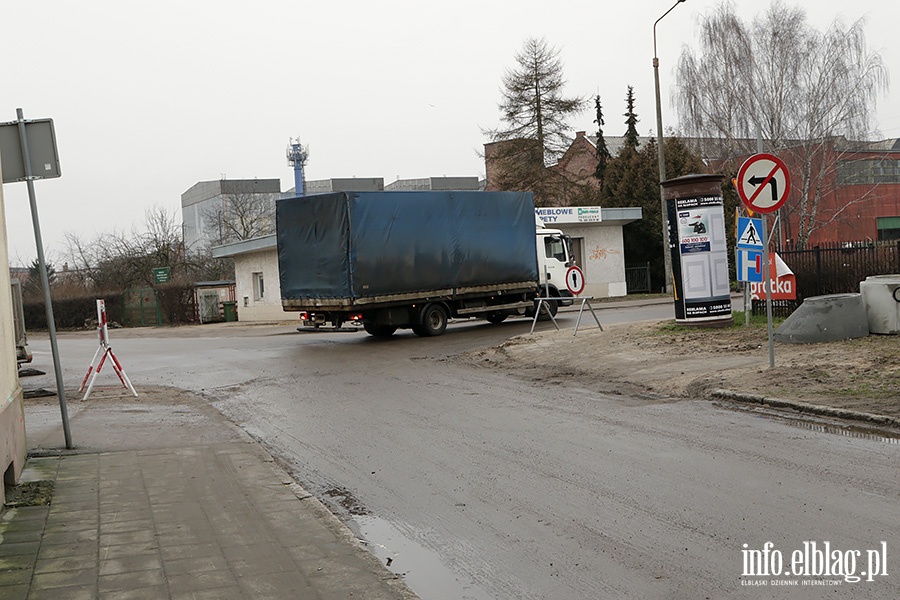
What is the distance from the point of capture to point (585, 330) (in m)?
20.5

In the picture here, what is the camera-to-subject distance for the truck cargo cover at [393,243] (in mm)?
22328

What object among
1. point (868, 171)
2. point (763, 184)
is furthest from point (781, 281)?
point (868, 171)

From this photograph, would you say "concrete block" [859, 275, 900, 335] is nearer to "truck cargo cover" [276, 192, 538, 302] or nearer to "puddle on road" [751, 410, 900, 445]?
"puddle on road" [751, 410, 900, 445]

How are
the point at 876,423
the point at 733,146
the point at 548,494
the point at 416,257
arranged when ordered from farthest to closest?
the point at 733,146 < the point at 416,257 < the point at 876,423 < the point at 548,494

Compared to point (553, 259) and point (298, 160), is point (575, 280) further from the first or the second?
point (298, 160)

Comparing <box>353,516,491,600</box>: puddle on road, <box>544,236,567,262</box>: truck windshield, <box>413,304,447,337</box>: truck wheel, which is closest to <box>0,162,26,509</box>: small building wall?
<box>353,516,491,600</box>: puddle on road

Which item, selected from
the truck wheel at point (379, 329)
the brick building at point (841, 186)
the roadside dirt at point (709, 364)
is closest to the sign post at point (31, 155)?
the roadside dirt at point (709, 364)

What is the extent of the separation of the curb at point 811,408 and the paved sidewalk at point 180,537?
212 inches

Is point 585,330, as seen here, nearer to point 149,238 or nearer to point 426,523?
point 426,523

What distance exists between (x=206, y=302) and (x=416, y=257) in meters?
28.6

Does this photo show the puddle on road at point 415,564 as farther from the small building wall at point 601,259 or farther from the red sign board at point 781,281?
the small building wall at point 601,259

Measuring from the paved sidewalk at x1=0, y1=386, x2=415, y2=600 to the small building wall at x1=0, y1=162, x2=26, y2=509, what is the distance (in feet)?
1.13

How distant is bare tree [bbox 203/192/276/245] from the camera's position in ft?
227

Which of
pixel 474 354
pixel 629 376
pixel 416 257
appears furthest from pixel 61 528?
pixel 416 257
